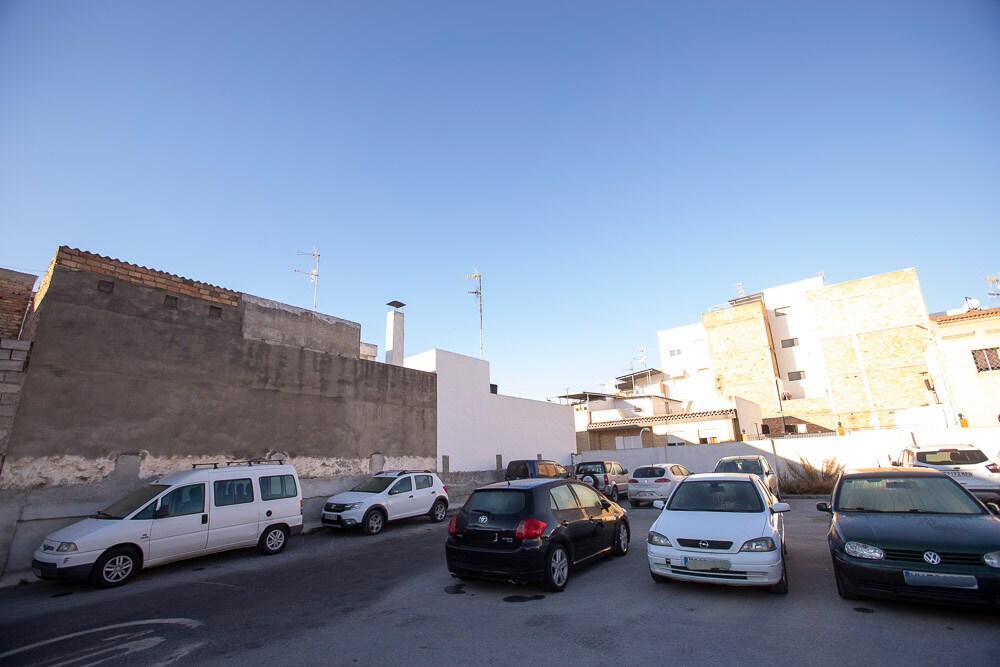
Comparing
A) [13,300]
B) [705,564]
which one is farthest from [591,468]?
[13,300]

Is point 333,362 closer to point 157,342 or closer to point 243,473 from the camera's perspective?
point 157,342

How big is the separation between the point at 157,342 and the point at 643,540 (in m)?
12.9

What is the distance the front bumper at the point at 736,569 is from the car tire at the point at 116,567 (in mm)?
9000

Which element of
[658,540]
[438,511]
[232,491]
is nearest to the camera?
[658,540]

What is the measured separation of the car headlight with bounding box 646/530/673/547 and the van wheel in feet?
27.3

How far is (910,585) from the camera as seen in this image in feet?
16.5

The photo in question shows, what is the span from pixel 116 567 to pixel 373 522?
590 cm

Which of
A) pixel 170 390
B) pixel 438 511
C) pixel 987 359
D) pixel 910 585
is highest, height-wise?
pixel 987 359

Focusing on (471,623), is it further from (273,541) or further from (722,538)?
(273,541)

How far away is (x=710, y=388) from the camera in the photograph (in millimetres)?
47281

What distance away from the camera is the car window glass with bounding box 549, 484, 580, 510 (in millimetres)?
7438

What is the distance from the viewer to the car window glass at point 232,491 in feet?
32.2

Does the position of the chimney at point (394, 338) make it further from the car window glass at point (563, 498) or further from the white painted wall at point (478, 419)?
the car window glass at point (563, 498)

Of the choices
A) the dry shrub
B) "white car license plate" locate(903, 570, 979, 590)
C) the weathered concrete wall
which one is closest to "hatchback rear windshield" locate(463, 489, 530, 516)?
"white car license plate" locate(903, 570, 979, 590)
